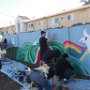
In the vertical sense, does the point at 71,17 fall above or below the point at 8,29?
above

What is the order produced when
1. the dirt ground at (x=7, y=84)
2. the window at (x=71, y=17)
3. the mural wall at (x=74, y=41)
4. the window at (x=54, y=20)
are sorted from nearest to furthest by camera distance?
the mural wall at (x=74, y=41)
the dirt ground at (x=7, y=84)
the window at (x=71, y=17)
the window at (x=54, y=20)

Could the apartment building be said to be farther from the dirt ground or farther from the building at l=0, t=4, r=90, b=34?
the dirt ground

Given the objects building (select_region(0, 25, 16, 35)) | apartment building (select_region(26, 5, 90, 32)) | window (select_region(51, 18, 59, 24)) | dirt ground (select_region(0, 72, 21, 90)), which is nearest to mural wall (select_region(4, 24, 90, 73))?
dirt ground (select_region(0, 72, 21, 90))

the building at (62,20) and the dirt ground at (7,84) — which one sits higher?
the building at (62,20)

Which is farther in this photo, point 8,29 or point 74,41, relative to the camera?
point 8,29

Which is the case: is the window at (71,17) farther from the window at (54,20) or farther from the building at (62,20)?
the window at (54,20)

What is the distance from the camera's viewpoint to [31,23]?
49.0 meters

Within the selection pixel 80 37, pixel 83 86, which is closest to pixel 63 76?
pixel 83 86

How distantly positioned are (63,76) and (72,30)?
1.92m

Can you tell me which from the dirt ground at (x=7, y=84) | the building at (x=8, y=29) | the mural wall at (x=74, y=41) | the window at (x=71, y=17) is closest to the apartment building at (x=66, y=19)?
the window at (x=71, y=17)

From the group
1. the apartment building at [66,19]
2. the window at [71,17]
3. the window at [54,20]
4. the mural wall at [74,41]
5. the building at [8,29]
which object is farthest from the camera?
the building at [8,29]

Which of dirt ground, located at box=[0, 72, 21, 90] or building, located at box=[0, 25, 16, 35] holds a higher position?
building, located at box=[0, 25, 16, 35]

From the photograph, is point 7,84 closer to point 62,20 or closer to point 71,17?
point 71,17

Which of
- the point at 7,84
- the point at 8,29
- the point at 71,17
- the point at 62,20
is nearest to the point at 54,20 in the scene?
the point at 62,20
